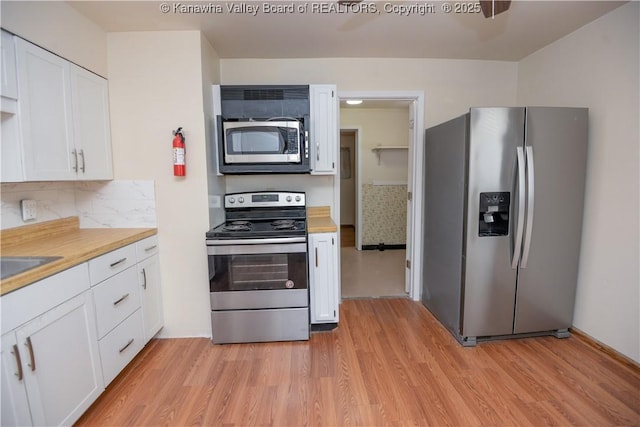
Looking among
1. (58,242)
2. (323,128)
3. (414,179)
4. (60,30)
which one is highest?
(60,30)

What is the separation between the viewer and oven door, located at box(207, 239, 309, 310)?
2.16 metres

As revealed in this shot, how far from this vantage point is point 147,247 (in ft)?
7.00

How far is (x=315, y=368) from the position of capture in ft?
6.50

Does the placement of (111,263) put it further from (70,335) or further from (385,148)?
(385,148)

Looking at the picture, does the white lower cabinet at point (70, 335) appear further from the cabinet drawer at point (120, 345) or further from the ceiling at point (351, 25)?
the ceiling at point (351, 25)

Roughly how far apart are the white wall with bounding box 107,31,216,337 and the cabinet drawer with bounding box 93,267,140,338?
1.20 ft

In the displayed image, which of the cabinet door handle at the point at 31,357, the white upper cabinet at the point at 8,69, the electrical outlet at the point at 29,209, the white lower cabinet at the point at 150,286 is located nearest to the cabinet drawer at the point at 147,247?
the white lower cabinet at the point at 150,286

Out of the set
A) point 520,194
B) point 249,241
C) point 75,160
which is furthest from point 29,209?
point 520,194

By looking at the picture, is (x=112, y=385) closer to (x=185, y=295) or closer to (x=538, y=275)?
(x=185, y=295)

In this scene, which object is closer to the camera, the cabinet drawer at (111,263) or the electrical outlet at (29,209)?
the cabinet drawer at (111,263)

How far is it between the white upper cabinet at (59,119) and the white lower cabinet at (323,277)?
1.61 m

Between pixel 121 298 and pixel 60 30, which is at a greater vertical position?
pixel 60 30

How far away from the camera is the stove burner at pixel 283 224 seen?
7.62ft

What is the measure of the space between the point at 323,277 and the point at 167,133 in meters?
1.61
